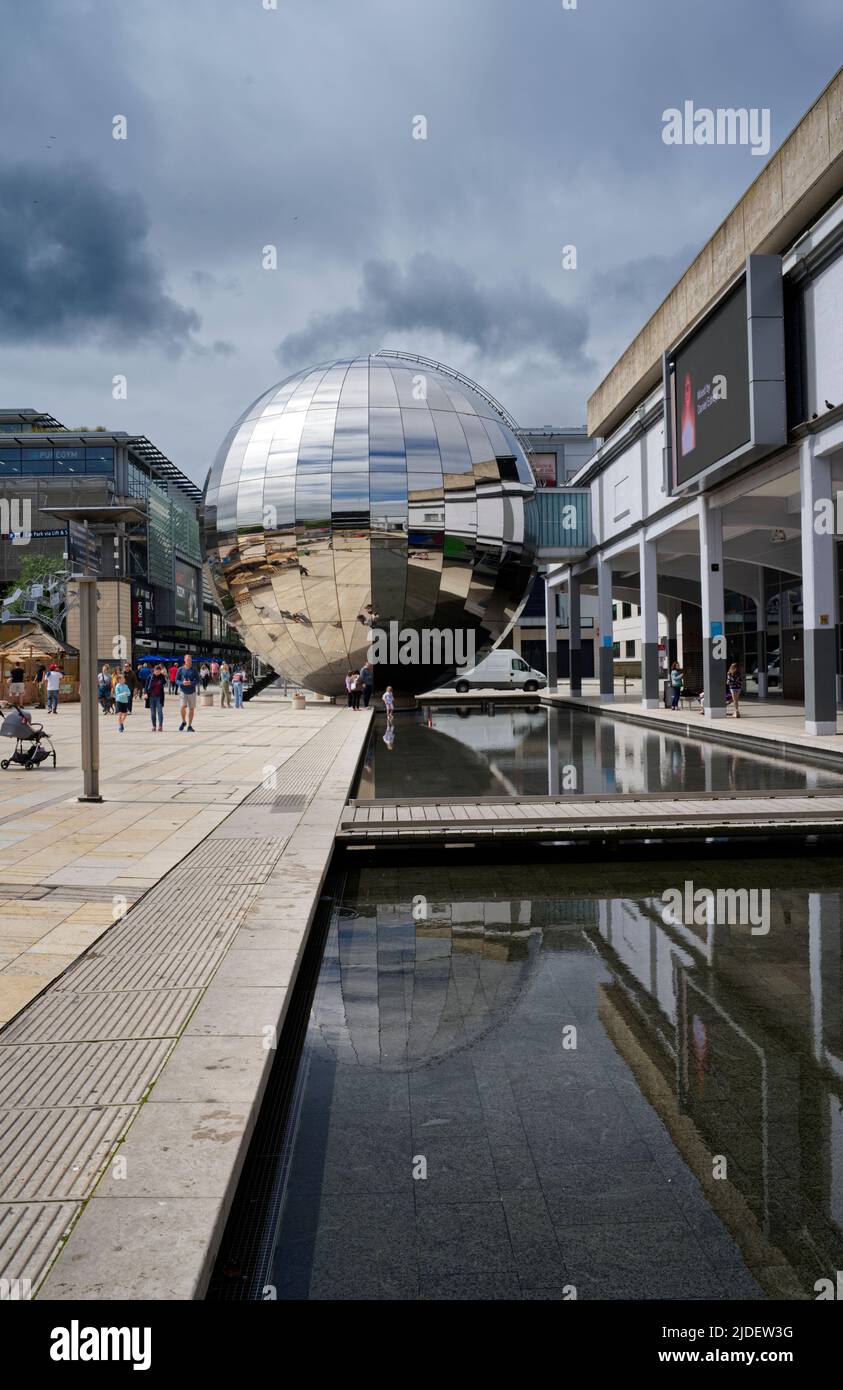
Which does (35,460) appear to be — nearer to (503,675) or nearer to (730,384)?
(503,675)

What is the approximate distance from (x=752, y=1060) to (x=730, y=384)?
2124 cm

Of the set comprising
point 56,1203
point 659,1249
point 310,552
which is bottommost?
point 659,1249

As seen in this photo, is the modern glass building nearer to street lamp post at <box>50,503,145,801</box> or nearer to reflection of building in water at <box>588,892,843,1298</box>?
street lamp post at <box>50,503,145,801</box>

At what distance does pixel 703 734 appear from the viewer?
23.0m

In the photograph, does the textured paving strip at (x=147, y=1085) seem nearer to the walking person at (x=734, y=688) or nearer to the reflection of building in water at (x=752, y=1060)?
the reflection of building in water at (x=752, y=1060)

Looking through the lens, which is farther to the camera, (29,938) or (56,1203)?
(29,938)

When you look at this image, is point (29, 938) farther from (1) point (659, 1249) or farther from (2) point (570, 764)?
(2) point (570, 764)

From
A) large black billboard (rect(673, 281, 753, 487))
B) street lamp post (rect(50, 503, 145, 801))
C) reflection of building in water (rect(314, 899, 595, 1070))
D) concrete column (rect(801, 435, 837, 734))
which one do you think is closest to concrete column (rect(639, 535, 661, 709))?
large black billboard (rect(673, 281, 753, 487))

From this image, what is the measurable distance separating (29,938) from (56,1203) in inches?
125

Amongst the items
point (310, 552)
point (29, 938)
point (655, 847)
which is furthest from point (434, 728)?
point (29, 938)

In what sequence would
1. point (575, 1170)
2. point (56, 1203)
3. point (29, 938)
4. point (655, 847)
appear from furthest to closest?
point (655, 847) → point (29, 938) → point (575, 1170) → point (56, 1203)

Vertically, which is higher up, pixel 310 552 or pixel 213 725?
pixel 310 552

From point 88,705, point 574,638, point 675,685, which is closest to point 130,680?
point 574,638

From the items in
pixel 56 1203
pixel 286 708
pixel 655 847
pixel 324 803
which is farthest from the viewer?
pixel 286 708
